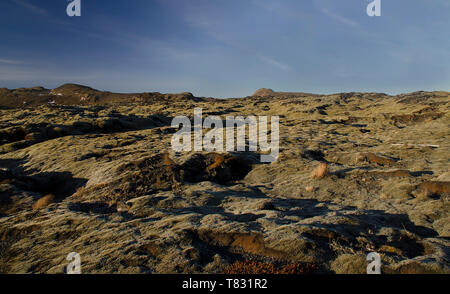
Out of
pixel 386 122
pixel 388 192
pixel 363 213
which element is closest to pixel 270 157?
pixel 388 192

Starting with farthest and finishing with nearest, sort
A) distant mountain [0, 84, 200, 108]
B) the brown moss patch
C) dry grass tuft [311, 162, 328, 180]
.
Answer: distant mountain [0, 84, 200, 108] → dry grass tuft [311, 162, 328, 180] → the brown moss patch

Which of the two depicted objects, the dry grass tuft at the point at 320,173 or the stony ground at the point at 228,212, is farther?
the dry grass tuft at the point at 320,173

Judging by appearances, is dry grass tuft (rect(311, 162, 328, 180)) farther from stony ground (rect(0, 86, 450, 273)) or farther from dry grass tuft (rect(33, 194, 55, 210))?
dry grass tuft (rect(33, 194, 55, 210))

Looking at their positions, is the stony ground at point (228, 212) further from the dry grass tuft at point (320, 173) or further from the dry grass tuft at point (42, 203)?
the dry grass tuft at point (320, 173)

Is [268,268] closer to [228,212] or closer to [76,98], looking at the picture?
[228,212]

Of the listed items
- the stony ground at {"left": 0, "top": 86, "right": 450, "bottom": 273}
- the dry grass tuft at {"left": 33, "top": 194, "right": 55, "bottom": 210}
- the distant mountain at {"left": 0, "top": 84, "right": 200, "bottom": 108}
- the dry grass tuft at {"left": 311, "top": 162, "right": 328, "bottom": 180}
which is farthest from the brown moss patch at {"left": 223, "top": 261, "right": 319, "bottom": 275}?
the distant mountain at {"left": 0, "top": 84, "right": 200, "bottom": 108}

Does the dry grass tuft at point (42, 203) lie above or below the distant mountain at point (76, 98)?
below

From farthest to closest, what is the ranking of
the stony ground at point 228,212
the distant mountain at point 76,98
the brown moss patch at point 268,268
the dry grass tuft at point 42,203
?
the distant mountain at point 76,98
the dry grass tuft at point 42,203
the stony ground at point 228,212
the brown moss patch at point 268,268

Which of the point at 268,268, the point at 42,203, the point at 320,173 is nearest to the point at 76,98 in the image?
the point at 42,203

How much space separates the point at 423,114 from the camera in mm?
41906

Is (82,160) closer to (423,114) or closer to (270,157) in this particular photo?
(270,157)

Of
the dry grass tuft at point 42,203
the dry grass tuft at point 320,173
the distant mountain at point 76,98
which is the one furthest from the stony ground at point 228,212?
the distant mountain at point 76,98

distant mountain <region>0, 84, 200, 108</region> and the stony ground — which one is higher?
distant mountain <region>0, 84, 200, 108</region>

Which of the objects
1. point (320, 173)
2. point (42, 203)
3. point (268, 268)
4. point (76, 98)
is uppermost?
point (76, 98)
